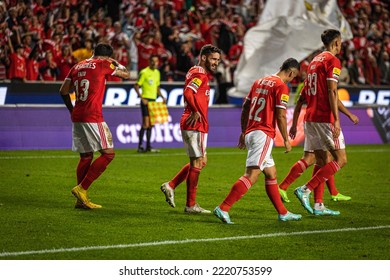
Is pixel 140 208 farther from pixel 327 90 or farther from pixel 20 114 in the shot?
pixel 20 114

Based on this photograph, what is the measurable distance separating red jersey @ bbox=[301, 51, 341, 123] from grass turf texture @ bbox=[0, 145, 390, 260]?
1273 millimetres

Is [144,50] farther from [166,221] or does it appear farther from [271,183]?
[271,183]

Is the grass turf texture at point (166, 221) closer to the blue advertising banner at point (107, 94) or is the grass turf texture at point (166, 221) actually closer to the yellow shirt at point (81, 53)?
the blue advertising banner at point (107, 94)

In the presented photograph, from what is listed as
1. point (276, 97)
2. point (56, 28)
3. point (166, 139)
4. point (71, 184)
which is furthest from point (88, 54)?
point (276, 97)

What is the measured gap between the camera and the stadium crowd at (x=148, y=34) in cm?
2355

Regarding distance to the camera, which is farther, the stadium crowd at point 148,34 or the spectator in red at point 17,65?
the stadium crowd at point 148,34

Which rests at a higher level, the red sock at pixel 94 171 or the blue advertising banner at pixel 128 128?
the red sock at pixel 94 171

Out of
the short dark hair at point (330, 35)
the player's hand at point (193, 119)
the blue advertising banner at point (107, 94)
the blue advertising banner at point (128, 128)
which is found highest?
the short dark hair at point (330, 35)

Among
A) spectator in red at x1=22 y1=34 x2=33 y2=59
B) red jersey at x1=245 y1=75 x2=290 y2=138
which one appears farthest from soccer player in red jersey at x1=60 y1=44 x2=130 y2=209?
spectator in red at x1=22 y1=34 x2=33 y2=59

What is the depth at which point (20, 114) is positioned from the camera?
21094 millimetres

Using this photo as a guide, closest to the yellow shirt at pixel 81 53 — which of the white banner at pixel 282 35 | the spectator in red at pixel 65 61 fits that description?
the spectator in red at pixel 65 61

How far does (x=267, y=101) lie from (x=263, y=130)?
338 mm

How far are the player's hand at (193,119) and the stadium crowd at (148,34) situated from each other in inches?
494

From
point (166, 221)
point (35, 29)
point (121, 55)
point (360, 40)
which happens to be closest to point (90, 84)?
point (166, 221)
